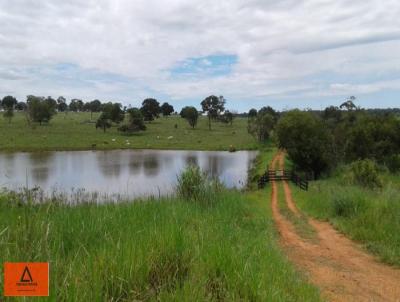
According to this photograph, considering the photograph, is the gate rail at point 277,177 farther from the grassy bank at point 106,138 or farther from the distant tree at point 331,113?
the distant tree at point 331,113

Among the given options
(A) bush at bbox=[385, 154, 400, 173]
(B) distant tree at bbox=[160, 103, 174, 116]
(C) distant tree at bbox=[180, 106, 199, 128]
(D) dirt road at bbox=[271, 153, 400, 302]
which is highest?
(B) distant tree at bbox=[160, 103, 174, 116]

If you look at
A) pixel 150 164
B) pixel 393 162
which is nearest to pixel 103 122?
pixel 150 164

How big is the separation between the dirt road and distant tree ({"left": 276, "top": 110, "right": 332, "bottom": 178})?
29108 mm

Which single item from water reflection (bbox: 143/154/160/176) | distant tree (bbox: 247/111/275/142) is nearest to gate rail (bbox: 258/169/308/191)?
water reflection (bbox: 143/154/160/176)

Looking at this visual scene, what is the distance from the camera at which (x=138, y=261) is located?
12.8 ft

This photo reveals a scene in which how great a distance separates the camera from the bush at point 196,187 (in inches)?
395

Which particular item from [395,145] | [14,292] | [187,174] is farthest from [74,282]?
[395,145]

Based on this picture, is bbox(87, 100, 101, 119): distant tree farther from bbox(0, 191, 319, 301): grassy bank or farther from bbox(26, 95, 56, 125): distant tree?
bbox(0, 191, 319, 301): grassy bank

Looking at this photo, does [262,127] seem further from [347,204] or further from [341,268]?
[341,268]

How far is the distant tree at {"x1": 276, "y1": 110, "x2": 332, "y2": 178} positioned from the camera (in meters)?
39.2

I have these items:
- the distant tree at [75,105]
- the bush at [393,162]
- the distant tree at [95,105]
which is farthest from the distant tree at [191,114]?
the bush at [393,162]

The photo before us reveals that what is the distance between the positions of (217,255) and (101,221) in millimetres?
1850

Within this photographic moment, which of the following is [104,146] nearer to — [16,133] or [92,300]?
[16,133]

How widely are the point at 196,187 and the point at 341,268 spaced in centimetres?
391
